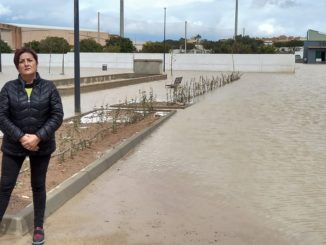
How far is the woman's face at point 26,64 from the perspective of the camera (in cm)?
445

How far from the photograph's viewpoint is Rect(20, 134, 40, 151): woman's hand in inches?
171

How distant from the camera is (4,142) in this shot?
182 inches

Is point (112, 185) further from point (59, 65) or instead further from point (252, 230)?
point (59, 65)

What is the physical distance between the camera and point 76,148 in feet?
27.5

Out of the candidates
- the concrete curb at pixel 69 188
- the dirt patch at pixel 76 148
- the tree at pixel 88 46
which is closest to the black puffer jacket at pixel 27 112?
the concrete curb at pixel 69 188

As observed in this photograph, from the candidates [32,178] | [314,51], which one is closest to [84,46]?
[314,51]

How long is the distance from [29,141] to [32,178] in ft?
1.88

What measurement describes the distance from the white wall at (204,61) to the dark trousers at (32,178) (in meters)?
48.8

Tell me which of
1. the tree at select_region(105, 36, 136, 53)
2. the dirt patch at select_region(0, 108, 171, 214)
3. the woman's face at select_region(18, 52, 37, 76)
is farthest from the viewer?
the tree at select_region(105, 36, 136, 53)

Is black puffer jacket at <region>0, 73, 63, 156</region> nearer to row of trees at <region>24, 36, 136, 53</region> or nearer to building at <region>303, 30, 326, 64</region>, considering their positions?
row of trees at <region>24, 36, 136, 53</region>

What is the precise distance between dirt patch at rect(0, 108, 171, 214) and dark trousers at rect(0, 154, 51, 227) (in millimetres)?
456

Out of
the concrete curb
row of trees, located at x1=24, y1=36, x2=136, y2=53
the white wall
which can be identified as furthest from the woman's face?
row of trees, located at x1=24, y1=36, x2=136, y2=53

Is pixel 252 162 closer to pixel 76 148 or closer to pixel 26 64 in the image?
pixel 76 148

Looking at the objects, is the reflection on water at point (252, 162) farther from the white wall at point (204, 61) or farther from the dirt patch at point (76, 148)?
the white wall at point (204, 61)
